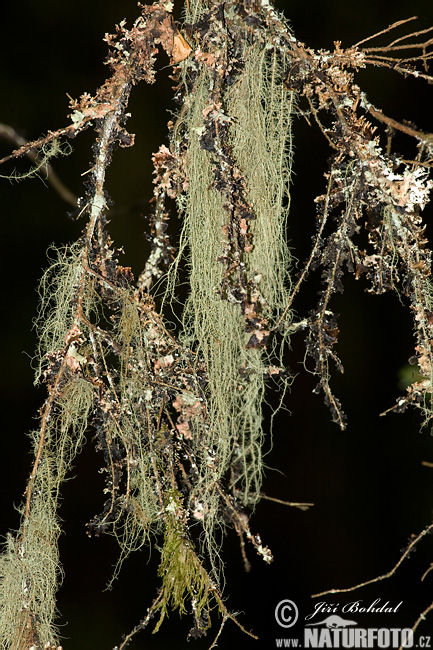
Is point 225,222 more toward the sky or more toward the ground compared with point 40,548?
more toward the sky

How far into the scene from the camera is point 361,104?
3.05 feet

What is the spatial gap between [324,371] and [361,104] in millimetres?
375

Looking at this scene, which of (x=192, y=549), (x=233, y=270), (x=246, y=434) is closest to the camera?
(x=233, y=270)

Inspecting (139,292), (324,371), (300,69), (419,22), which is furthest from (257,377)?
(419,22)

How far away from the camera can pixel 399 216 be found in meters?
0.89

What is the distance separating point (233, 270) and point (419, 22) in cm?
51

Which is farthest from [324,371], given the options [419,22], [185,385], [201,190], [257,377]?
[419,22]

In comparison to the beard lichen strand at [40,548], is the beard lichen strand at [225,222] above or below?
above

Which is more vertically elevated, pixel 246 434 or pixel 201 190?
pixel 201 190

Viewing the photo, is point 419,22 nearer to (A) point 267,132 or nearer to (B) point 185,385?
(A) point 267,132

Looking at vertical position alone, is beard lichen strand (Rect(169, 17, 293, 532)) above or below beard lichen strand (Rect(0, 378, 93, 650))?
above

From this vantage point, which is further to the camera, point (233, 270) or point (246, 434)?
point (246, 434)

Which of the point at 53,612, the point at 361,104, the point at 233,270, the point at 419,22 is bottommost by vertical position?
the point at 53,612

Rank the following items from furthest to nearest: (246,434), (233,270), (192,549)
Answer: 1. (246,434)
2. (192,549)
3. (233,270)
